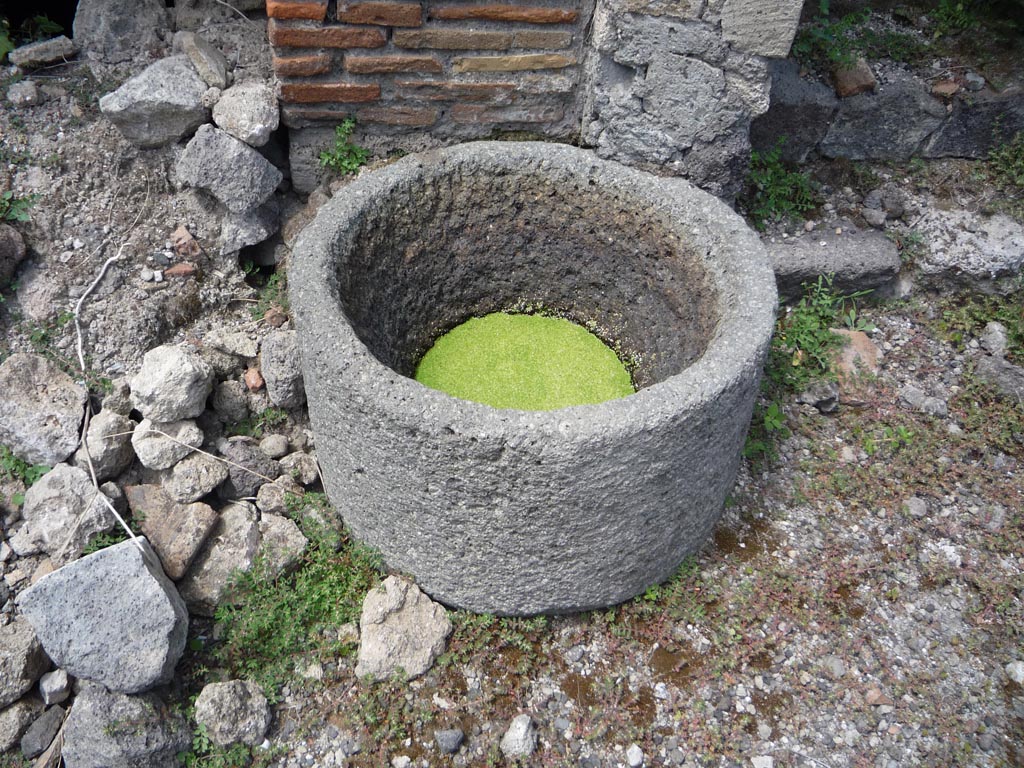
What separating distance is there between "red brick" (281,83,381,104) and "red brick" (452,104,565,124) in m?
0.30

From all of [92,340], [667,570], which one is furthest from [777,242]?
[92,340]

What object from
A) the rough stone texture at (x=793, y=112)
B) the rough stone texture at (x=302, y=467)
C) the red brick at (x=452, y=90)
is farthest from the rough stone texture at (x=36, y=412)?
the rough stone texture at (x=793, y=112)

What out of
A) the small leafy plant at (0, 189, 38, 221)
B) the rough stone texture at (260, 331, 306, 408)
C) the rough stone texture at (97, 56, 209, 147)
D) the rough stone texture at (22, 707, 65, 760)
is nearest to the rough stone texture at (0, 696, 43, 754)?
the rough stone texture at (22, 707, 65, 760)

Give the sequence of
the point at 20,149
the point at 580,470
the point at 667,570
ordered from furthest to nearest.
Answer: the point at 20,149 < the point at 667,570 < the point at 580,470

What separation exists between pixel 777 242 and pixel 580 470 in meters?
1.68

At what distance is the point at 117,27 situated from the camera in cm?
284

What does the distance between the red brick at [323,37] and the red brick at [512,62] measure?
0.91 feet

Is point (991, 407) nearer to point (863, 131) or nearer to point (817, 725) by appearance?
point (863, 131)

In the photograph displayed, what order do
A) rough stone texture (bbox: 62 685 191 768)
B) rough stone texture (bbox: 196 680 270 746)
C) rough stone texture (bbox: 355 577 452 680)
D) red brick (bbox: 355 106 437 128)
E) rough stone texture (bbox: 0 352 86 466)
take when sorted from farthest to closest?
1. red brick (bbox: 355 106 437 128)
2. rough stone texture (bbox: 0 352 86 466)
3. rough stone texture (bbox: 355 577 452 680)
4. rough stone texture (bbox: 196 680 270 746)
5. rough stone texture (bbox: 62 685 191 768)

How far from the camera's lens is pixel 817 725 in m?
2.32

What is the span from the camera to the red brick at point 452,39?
8.67 feet

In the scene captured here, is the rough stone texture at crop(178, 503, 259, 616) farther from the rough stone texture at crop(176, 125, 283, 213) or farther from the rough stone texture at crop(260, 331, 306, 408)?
the rough stone texture at crop(176, 125, 283, 213)

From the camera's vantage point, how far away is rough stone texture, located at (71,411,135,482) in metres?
2.50

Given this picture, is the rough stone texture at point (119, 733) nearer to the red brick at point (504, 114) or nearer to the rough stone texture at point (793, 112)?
the red brick at point (504, 114)
